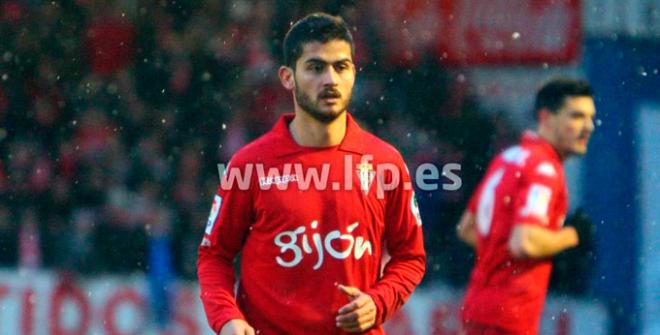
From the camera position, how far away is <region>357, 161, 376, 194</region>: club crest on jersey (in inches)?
170

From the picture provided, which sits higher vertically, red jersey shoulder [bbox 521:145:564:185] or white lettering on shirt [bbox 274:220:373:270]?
red jersey shoulder [bbox 521:145:564:185]

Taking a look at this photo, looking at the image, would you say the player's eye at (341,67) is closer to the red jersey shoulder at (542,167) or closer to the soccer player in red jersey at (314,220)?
the soccer player in red jersey at (314,220)

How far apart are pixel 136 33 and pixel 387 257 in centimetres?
247

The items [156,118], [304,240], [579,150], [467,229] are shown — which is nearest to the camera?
[304,240]

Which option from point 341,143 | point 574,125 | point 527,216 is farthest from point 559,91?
point 341,143

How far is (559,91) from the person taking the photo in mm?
5742

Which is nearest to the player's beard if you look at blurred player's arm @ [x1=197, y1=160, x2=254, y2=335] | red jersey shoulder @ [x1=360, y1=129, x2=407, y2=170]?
red jersey shoulder @ [x1=360, y1=129, x2=407, y2=170]

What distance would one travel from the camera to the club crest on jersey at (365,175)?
4.32 meters

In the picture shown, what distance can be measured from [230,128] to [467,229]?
3.82 ft

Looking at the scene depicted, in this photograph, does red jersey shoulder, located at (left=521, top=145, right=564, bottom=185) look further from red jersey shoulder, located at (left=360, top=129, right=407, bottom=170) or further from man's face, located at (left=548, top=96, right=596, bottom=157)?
red jersey shoulder, located at (left=360, top=129, right=407, bottom=170)

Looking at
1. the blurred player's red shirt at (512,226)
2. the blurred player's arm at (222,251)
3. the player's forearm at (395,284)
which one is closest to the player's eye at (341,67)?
the blurred player's arm at (222,251)

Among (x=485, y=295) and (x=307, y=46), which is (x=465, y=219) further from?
(x=307, y=46)

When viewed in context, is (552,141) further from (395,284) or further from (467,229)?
(395,284)

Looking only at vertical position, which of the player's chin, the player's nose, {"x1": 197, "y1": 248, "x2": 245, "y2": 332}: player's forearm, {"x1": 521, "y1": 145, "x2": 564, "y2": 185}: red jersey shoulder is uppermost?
the player's nose
